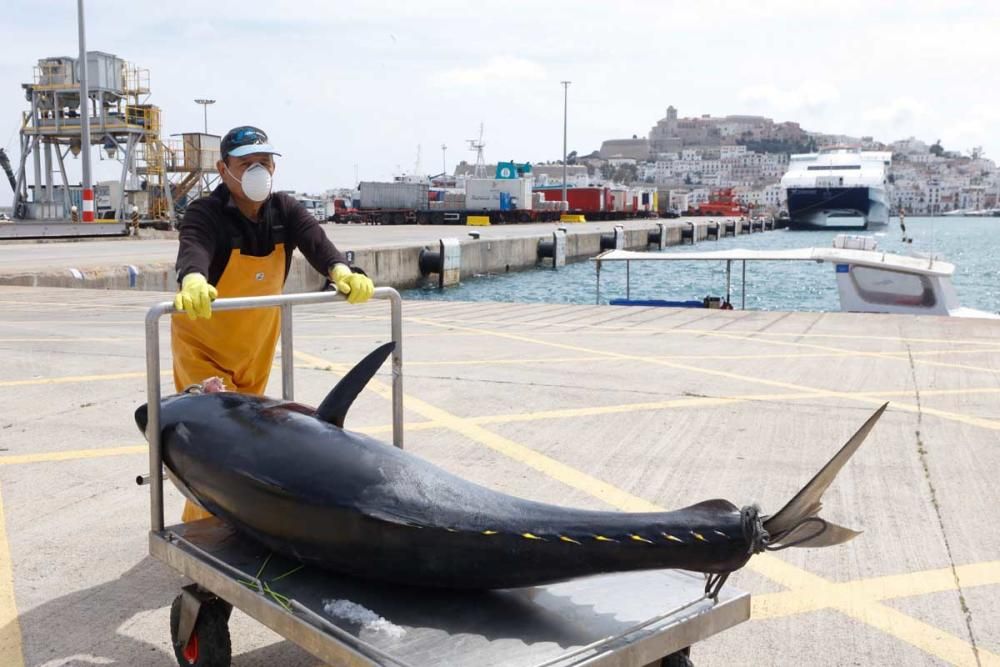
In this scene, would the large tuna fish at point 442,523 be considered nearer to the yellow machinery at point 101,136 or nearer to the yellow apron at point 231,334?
the yellow apron at point 231,334

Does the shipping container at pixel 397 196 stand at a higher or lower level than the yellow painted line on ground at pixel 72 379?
higher

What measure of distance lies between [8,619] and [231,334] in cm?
132

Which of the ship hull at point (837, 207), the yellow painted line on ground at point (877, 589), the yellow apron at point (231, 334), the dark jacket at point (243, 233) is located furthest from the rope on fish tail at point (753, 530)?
the ship hull at point (837, 207)

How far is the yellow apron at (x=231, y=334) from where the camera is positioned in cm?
385

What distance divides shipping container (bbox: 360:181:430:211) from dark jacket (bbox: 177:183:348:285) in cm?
6691

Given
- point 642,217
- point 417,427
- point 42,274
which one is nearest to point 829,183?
point 642,217

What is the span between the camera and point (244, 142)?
380 centimetres

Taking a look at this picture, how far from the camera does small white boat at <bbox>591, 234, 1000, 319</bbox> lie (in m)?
17.1

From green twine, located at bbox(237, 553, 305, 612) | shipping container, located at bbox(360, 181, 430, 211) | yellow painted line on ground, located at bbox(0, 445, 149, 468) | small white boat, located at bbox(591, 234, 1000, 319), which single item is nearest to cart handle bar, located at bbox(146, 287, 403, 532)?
green twine, located at bbox(237, 553, 305, 612)

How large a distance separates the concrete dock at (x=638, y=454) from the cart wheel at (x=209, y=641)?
0.69ft

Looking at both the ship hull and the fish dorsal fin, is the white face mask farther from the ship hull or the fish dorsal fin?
the ship hull

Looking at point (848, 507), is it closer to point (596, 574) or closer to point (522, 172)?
point (596, 574)

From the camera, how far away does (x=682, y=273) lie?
139 ft

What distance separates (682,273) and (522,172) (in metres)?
38.8
